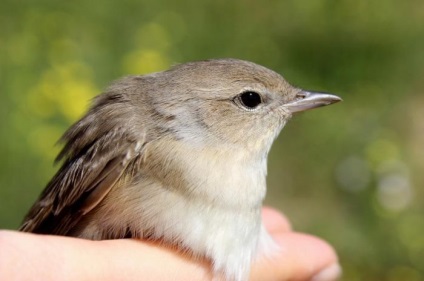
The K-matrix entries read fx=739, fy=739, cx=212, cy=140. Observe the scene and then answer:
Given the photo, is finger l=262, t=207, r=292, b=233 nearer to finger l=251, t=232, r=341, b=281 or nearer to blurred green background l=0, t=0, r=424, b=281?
finger l=251, t=232, r=341, b=281

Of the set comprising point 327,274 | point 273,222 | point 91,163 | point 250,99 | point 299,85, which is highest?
point 299,85

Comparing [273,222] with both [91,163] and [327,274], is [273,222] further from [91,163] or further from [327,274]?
[91,163]

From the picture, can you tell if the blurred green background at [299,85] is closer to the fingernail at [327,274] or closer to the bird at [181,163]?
the bird at [181,163]

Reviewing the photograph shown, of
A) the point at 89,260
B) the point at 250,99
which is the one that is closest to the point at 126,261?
the point at 89,260

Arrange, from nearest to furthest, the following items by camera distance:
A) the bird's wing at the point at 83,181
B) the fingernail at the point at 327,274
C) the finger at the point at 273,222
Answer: the bird's wing at the point at 83,181, the fingernail at the point at 327,274, the finger at the point at 273,222

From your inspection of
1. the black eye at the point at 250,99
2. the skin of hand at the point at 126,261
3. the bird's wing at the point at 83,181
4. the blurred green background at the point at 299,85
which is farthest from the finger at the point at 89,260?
the blurred green background at the point at 299,85

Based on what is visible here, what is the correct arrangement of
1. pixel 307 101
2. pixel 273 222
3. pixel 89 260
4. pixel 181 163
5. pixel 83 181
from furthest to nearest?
1. pixel 273 222
2. pixel 307 101
3. pixel 83 181
4. pixel 181 163
5. pixel 89 260

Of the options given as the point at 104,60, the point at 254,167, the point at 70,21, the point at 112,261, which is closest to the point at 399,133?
the point at 104,60

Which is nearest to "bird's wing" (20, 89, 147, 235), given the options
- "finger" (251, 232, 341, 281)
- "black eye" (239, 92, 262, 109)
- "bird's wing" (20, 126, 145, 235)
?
"bird's wing" (20, 126, 145, 235)
